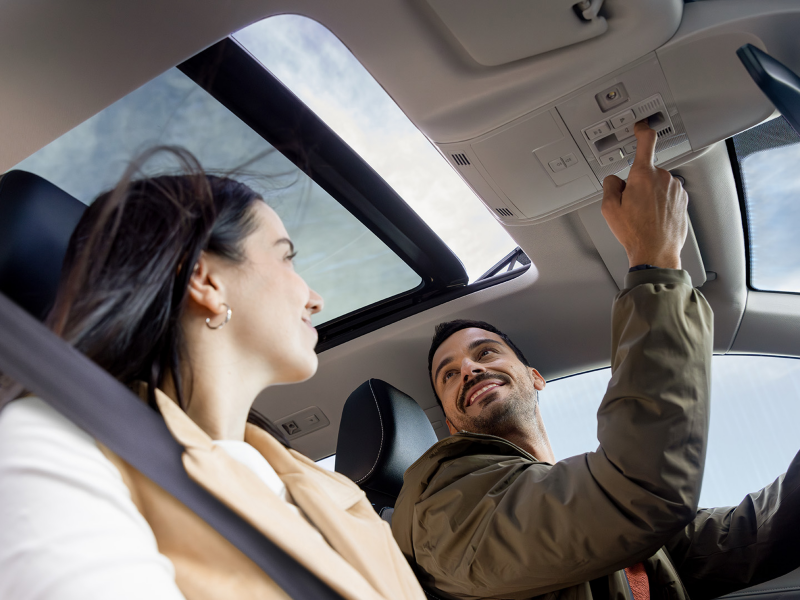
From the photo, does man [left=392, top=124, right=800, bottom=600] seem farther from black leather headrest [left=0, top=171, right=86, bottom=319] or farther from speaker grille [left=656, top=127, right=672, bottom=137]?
black leather headrest [left=0, top=171, right=86, bottom=319]

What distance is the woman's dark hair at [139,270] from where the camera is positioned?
0.54m

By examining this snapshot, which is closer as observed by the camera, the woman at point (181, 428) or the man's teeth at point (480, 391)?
the woman at point (181, 428)

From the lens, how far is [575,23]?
44.3 inches

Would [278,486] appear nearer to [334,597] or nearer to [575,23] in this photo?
[334,597]

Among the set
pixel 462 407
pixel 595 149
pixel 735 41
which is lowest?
pixel 462 407

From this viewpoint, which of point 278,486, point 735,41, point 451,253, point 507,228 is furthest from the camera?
point 451,253

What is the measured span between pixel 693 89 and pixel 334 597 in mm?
1244

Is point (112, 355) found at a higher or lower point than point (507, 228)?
higher

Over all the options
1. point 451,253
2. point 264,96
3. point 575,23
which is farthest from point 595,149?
point 264,96

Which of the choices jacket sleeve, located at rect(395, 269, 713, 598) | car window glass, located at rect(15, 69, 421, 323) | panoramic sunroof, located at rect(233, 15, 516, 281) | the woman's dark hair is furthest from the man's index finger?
the woman's dark hair

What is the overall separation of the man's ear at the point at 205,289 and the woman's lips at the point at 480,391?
1.39 metres

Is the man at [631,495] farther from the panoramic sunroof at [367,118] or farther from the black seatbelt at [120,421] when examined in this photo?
the black seatbelt at [120,421]

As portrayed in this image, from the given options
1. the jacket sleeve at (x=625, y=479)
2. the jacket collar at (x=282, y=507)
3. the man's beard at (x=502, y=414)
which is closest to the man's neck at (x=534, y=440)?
the man's beard at (x=502, y=414)

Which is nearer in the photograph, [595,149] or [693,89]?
[693,89]
